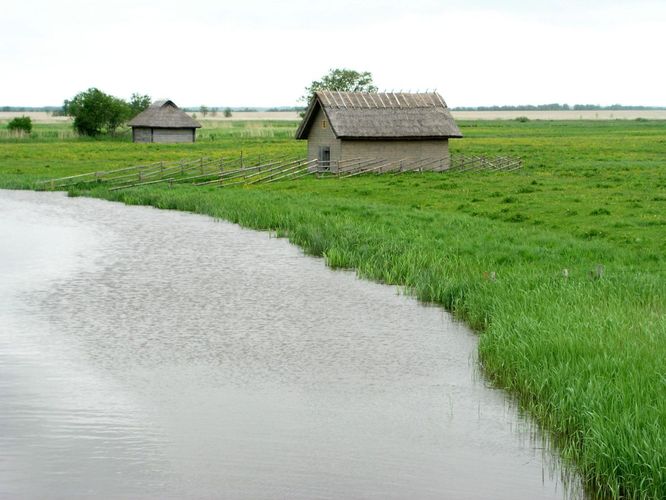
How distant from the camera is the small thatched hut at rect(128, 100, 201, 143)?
273ft

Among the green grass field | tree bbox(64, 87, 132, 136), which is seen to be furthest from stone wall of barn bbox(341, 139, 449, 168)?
tree bbox(64, 87, 132, 136)

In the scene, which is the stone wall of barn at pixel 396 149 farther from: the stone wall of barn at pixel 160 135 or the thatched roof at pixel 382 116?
the stone wall of barn at pixel 160 135

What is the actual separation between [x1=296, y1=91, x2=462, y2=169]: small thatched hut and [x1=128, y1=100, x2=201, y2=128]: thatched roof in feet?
112

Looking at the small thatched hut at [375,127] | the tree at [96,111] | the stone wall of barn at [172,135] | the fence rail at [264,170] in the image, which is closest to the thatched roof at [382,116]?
the small thatched hut at [375,127]

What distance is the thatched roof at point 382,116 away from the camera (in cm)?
4831

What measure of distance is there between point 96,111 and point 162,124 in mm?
7387

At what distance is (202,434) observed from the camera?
1152 centimetres

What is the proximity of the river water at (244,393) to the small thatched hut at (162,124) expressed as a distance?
201 feet

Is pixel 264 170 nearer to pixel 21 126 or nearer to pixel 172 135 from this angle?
pixel 172 135

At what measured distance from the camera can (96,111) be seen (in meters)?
86.1

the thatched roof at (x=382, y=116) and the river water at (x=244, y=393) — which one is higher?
the thatched roof at (x=382, y=116)

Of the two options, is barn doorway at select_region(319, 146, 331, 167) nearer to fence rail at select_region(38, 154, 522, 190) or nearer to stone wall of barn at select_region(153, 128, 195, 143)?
fence rail at select_region(38, 154, 522, 190)

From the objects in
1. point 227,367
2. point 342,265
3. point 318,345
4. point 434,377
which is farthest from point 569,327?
point 342,265

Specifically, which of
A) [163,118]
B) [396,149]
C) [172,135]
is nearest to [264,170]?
[396,149]
